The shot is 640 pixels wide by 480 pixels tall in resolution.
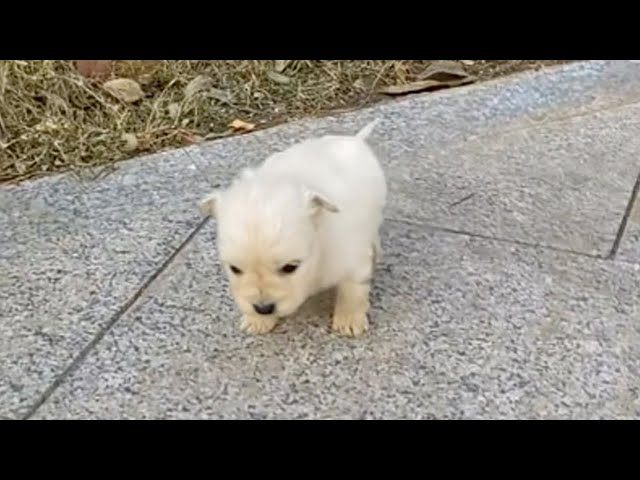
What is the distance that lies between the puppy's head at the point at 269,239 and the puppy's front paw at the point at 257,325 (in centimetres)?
23

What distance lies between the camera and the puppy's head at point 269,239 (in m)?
2.19

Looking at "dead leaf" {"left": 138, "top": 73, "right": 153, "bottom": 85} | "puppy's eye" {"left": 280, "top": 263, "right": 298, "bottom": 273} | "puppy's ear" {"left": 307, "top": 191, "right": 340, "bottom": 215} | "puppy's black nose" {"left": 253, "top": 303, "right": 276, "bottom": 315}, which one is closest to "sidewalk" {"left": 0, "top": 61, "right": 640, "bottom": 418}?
"puppy's black nose" {"left": 253, "top": 303, "right": 276, "bottom": 315}

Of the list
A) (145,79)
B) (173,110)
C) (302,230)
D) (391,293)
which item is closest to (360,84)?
(173,110)

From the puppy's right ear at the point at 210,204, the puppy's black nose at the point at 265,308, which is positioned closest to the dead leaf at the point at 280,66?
the puppy's right ear at the point at 210,204

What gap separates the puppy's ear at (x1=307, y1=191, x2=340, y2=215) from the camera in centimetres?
228

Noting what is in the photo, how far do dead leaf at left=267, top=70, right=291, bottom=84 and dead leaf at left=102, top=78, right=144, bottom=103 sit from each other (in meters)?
0.56

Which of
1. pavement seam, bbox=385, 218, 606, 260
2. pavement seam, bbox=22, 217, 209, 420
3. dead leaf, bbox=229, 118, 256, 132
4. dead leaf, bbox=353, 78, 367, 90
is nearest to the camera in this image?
pavement seam, bbox=22, 217, 209, 420

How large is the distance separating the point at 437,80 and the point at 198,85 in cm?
101

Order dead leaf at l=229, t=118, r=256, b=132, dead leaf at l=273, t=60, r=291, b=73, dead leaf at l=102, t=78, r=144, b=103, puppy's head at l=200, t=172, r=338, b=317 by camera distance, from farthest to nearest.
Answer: dead leaf at l=273, t=60, r=291, b=73 < dead leaf at l=102, t=78, r=144, b=103 < dead leaf at l=229, t=118, r=256, b=132 < puppy's head at l=200, t=172, r=338, b=317

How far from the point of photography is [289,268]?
88.7 inches

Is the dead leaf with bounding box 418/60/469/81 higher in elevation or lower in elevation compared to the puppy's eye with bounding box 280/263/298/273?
lower

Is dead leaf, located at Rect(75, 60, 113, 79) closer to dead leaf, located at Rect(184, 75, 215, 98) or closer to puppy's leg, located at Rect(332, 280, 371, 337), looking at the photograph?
dead leaf, located at Rect(184, 75, 215, 98)

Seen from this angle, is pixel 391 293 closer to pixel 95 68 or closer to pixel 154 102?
pixel 154 102

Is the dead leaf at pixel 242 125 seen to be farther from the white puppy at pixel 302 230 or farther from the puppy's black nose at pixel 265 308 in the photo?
the puppy's black nose at pixel 265 308
